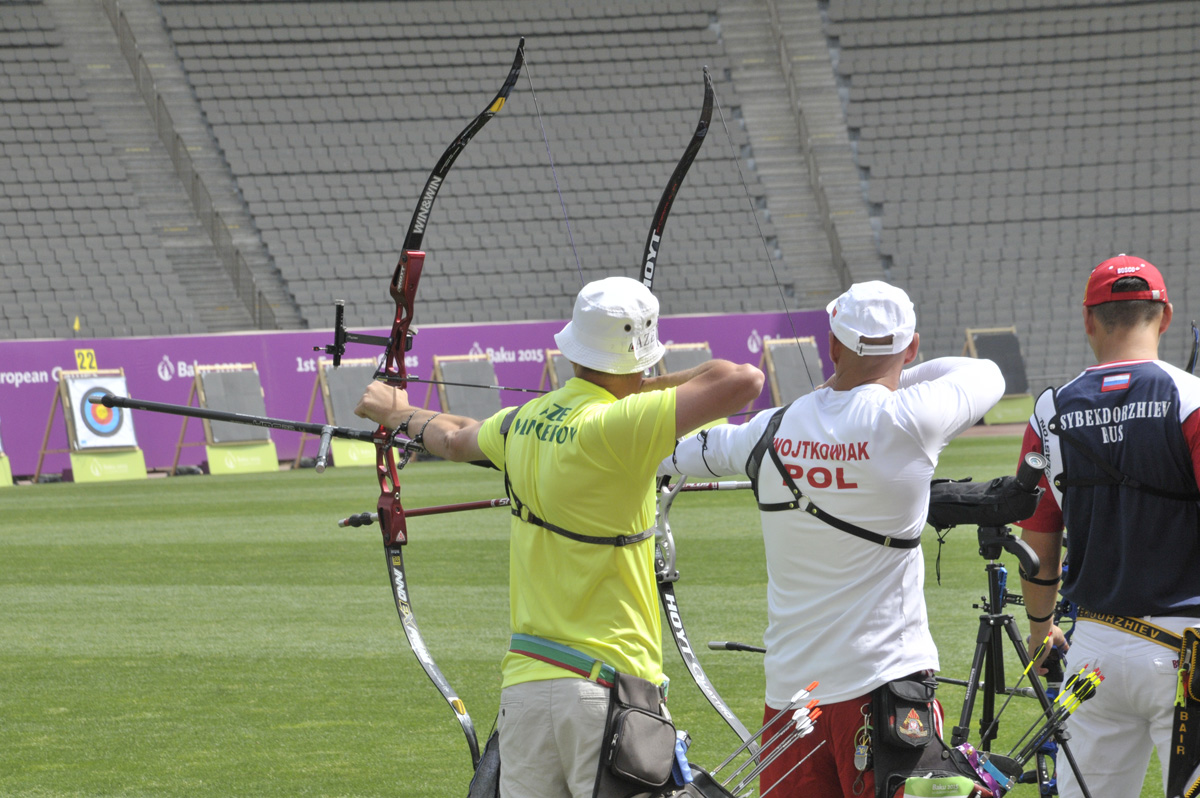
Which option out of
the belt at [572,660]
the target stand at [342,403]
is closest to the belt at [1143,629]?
the belt at [572,660]

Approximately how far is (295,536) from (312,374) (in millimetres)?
8644

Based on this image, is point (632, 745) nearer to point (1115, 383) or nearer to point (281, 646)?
point (1115, 383)

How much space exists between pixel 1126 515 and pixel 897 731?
81cm

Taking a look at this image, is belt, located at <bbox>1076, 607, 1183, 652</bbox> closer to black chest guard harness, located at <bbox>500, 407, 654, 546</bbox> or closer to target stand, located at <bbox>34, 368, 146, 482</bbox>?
black chest guard harness, located at <bbox>500, 407, 654, 546</bbox>

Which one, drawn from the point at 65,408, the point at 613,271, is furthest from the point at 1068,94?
the point at 65,408

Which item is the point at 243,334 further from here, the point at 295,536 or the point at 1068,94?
the point at 1068,94

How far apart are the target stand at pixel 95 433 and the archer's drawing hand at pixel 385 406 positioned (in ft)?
51.4

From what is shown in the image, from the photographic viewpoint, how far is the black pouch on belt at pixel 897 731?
2.77m

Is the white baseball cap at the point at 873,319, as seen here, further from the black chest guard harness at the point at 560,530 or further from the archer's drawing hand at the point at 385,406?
the archer's drawing hand at the point at 385,406

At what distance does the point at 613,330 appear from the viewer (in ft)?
9.43

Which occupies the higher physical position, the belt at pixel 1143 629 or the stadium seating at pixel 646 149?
the stadium seating at pixel 646 149

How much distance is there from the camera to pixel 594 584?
2830 mm

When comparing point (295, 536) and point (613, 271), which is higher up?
point (613, 271)

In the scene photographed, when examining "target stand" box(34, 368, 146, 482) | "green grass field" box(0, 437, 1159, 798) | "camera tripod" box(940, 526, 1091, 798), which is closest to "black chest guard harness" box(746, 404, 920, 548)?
"camera tripod" box(940, 526, 1091, 798)
